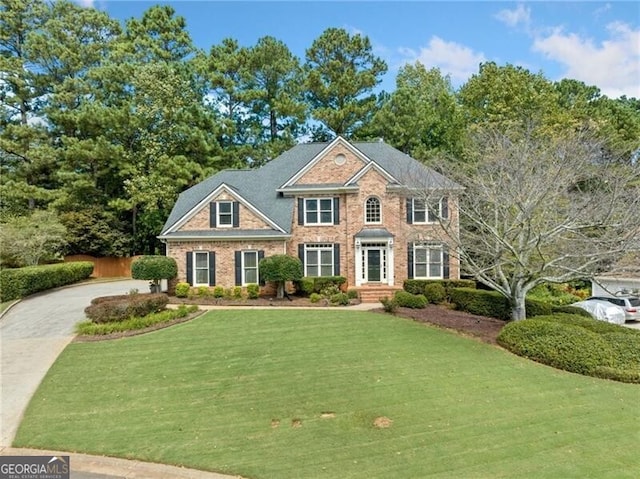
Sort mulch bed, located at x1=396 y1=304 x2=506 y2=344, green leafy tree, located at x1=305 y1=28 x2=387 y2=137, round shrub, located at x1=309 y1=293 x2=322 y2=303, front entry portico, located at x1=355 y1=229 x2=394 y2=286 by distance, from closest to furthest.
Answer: mulch bed, located at x1=396 y1=304 x2=506 y2=344, round shrub, located at x1=309 y1=293 x2=322 y2=303, front entry portico, located at x1=355 y1=229 x2=394 y2=286, green leafy tree, located at x1=305 y1=28 x2=387 y2=137

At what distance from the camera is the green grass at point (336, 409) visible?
689 cm

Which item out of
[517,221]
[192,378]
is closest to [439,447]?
[192,378]

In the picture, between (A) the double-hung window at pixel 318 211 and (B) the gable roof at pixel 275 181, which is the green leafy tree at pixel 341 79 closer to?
(B) the gable roof at pixel 275 181

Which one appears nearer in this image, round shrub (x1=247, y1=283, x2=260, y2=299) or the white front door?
round shrub (x1=247, y1=283, x2=260, y2=299)

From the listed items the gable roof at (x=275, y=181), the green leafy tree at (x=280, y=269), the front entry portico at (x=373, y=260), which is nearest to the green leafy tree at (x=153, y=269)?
the gable roof at (x=275, y=181)

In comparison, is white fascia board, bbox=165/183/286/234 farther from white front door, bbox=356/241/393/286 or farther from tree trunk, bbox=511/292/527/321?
tree trunk, bbox=511/292/527/321

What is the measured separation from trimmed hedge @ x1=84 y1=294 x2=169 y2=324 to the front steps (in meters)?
9.59

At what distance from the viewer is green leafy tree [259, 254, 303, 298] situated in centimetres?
1955

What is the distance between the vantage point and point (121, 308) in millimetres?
15352

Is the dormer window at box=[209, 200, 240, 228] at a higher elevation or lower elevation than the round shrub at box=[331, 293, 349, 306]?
higher

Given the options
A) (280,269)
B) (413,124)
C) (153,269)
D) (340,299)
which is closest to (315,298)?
(340,299)

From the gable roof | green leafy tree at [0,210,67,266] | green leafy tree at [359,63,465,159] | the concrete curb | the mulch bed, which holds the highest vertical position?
green leafy tree at [359,63,465,159]

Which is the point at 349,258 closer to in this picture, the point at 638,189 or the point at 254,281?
the point at 254,281

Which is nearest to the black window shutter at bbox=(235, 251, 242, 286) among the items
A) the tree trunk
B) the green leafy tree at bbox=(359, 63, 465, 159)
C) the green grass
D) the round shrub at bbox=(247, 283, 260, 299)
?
the round shrub at bbox=(247, 283, 260, 299)
